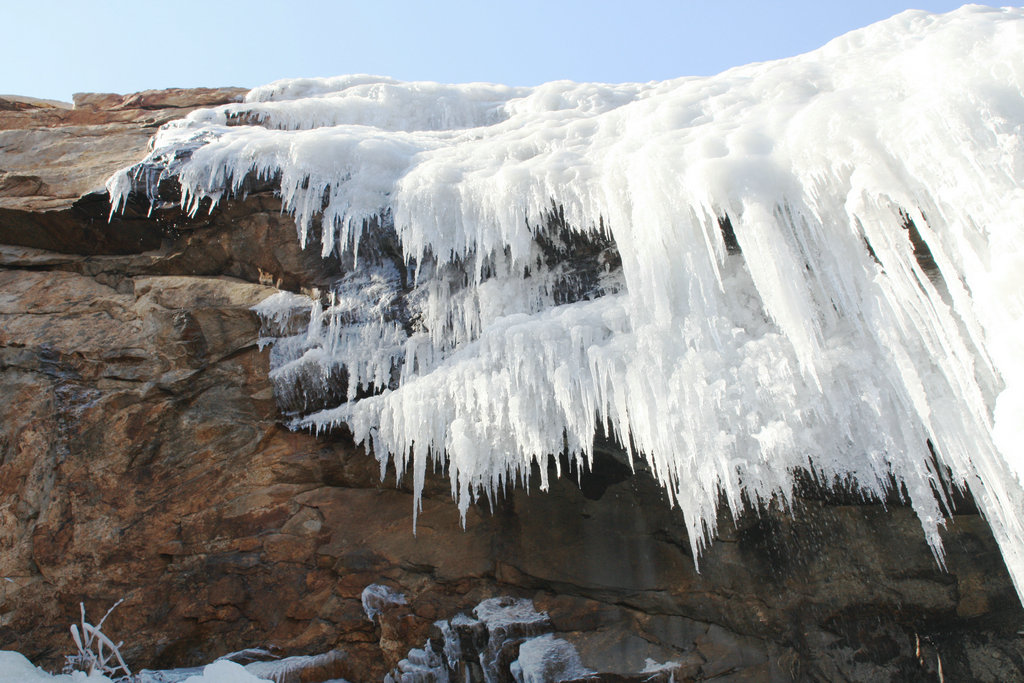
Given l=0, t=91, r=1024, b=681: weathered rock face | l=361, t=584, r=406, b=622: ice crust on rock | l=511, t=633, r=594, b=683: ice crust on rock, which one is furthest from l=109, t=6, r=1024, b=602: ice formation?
l=511, t=633, r=594, b=683: ice crust on rock

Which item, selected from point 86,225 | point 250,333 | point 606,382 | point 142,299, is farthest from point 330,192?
point 606,382

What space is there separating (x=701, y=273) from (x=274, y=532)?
403 cm

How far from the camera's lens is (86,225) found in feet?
17.7

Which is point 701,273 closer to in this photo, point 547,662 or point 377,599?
point 547,662

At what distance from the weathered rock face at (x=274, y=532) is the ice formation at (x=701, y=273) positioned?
42 centimetres

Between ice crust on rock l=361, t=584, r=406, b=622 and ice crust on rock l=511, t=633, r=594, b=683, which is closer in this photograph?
ice crust on rock l=511, t=633, r=594, b=683

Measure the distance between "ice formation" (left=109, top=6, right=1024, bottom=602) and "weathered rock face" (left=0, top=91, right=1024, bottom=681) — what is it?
0.42 meters

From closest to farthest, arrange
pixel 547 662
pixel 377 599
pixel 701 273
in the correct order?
pixel 701 273 → pixel 547 662 → pixel 377 599

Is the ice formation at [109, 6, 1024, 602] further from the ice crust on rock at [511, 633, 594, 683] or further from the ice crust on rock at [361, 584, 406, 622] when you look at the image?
the ice crust on rock at [511, 633, 594, 683]

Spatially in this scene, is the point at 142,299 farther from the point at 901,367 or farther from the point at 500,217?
the point at 901,367

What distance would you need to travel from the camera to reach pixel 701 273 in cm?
367

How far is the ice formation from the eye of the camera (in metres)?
3.12

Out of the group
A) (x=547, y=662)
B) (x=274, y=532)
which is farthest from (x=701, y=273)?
(x=274, y=532)

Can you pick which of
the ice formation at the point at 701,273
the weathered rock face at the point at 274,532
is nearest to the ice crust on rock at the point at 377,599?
Answer: the weathered rock face at the point at 274,532
